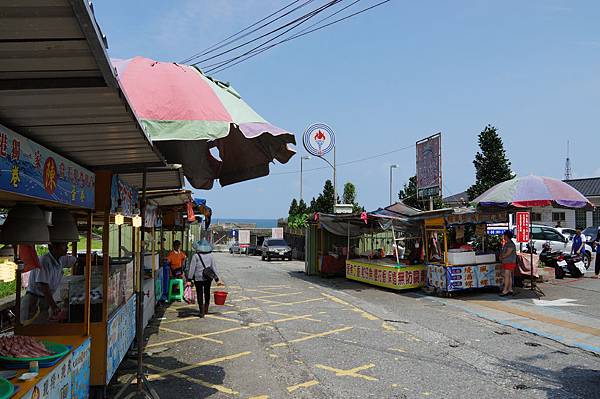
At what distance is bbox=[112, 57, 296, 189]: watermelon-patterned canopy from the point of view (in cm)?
380

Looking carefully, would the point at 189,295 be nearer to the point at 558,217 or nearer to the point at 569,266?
the point at 569,266

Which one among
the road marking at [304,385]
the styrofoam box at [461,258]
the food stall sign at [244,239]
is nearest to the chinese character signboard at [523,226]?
the styrofoam box at [461,258]

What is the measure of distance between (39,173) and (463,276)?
1173 centimetres

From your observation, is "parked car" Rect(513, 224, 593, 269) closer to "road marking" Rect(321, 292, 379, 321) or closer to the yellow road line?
"road marking" Rect(321, 292, 379, 321)

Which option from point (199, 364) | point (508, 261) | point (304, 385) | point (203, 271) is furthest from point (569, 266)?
point (199, 364)

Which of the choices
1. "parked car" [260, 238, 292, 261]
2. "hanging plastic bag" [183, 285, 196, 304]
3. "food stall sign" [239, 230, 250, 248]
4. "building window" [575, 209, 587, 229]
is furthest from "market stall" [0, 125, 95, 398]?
"food stall sign" [239, 230, 250, 248]

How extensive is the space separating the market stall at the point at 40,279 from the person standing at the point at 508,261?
36.1 ft

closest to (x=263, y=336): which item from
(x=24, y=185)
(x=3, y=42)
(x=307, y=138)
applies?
(x=24, y=185)

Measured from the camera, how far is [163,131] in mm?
→ 3803

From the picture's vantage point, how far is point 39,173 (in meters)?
3.49

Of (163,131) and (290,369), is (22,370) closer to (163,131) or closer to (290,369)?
(163,131)

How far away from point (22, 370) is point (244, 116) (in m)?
2.73

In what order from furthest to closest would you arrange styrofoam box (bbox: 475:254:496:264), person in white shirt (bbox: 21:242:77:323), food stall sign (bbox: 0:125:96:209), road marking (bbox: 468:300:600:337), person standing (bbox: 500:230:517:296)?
styrofoam box (bbox: 475:254:496:264) < person standing (bbox: 500:230:517:296) < road marking (bbox: 468:300:600:337) < person in white shirt (bbox: 21:242:77:323) < food stall sign (bbox: 0:125:96:209)

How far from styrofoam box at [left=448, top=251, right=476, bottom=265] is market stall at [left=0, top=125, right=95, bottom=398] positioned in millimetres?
9975
